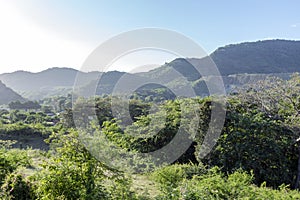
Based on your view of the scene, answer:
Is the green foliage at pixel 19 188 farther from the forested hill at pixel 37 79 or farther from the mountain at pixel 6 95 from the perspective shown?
the forested hill at pixel 37 79

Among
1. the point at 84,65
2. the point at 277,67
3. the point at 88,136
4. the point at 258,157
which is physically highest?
the point at 277,67

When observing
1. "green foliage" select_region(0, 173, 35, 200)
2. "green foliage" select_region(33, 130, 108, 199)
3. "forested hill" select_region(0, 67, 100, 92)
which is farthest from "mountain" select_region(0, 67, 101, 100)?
"green foliage" select_region(33, 130, 108, 199)

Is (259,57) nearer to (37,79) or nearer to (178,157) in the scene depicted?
(178,157)

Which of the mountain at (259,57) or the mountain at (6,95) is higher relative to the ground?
the mountain at (259,57)

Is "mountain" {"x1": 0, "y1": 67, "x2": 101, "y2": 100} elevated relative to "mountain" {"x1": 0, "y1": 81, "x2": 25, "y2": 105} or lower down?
elevated

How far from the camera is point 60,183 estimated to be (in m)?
3.37

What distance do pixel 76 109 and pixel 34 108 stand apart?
30.2 metres

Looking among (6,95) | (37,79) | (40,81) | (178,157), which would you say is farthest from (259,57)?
(37,79)

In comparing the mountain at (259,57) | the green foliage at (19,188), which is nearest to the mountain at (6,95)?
the mountain at (259,57)

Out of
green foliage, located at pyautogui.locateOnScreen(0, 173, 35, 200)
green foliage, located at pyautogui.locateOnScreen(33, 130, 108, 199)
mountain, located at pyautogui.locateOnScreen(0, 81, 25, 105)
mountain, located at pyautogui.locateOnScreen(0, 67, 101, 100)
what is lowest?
green foliage, located at pyautogui.locateOnScreen(0, 173, 35, 200)

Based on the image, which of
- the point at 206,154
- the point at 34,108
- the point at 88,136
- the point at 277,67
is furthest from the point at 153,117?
the point at 277,67

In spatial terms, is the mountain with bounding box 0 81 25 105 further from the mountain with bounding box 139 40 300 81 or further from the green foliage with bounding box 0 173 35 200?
the green foliage with bounding box 0 173 35 200

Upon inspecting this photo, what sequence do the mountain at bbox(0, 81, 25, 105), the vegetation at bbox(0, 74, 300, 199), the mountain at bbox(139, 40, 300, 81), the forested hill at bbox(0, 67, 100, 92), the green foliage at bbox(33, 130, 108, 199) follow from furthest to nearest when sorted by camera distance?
1. the forested hill at bbox(0, 67, 100, 92)
2. the mountain at bbox(0, 81, 25, 105)
3. the mountain at bbox(139, 40, 300, 81)
4. the vegetation at bbox(0, 74, 300, 199)
5. the green foliage at bbox(33, 130, 108, 199)

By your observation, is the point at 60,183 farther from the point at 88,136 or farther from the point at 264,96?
the point at 264,96
